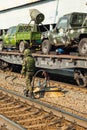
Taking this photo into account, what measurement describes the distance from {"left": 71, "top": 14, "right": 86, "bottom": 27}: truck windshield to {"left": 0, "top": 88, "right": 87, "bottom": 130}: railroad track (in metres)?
6.09

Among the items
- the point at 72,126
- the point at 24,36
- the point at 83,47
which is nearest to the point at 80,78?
the point at 83,47

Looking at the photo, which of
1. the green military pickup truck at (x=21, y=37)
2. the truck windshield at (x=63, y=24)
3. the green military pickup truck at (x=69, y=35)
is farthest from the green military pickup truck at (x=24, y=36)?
the truck windshield at (x=63, y=24)

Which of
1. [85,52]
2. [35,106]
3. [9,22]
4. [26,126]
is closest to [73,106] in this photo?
[35,106]

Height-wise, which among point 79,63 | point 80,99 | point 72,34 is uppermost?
point 72,34

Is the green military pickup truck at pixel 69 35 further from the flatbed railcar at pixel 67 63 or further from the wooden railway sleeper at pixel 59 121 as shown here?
the wooden railway sleeper at pixel 59 121

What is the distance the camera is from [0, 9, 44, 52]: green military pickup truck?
20328 millimetres

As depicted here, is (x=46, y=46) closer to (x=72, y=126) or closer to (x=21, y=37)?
(x=21, y=37)

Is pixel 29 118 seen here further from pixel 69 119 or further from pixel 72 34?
pixel 72 34

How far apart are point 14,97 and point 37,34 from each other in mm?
9433

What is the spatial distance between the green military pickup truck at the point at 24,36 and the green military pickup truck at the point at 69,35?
2.62 metres

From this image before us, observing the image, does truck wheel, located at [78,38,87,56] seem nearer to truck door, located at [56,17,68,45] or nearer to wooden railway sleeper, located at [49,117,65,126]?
truck door, located at [56,17,68,45]

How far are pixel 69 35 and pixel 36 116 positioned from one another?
7.03m

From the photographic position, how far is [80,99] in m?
11.3

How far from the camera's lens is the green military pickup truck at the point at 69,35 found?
47.3ft
